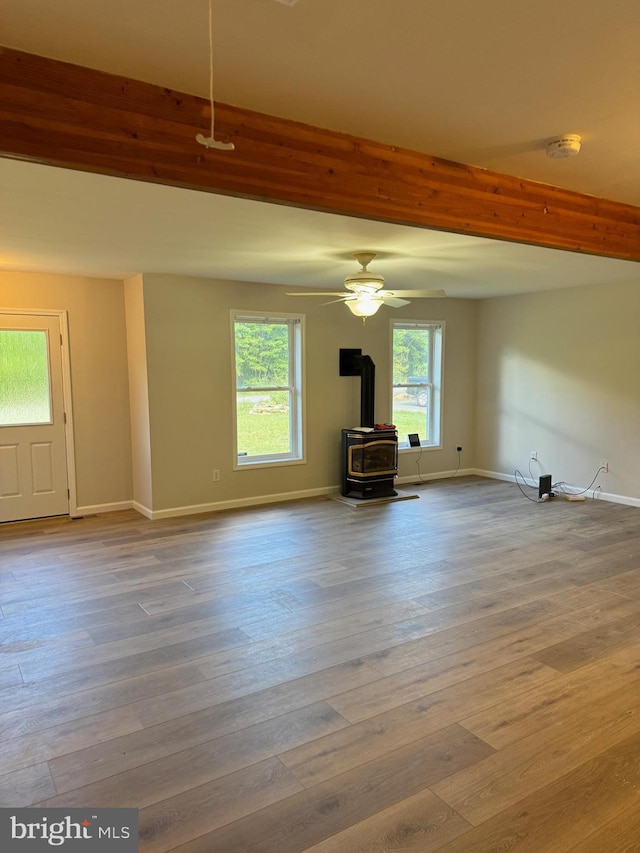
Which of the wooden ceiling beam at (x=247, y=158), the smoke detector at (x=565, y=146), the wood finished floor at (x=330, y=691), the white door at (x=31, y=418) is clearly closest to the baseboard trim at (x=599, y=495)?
the wood finished floor at (x=330, y=691)

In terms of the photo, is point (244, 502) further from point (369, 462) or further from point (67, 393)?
point (67, 393)

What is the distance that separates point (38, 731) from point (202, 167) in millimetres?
2377

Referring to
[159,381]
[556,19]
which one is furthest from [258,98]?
[159,381]

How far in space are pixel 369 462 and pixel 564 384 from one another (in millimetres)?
2530

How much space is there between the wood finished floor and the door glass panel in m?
1.30

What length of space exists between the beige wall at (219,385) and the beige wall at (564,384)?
4.04 feet

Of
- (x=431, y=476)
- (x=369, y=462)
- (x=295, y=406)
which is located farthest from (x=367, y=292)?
(x=431, y=476)

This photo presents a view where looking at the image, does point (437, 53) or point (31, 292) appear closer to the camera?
point (437, 53)

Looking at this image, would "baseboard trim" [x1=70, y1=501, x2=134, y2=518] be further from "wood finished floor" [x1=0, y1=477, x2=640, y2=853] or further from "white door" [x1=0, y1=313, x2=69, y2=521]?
"wood finished floor" [x1=0, y1=477, x2=640, y2=853]

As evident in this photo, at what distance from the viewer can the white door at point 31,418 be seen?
541cm

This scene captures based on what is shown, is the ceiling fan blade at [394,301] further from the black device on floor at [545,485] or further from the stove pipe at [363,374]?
the black device on floor at [545,485]

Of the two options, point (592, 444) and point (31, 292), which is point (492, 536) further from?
point (31, 292)

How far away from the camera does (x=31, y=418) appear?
18.2ft

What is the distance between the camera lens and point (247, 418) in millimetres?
6289
